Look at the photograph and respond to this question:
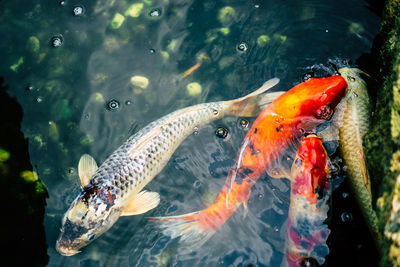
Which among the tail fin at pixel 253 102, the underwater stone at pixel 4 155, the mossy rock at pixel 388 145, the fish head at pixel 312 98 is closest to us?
the mossy rock at pixel 388 145

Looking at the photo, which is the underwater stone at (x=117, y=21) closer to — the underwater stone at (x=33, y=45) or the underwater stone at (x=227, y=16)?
the underwater stone at (x=33, y=45)

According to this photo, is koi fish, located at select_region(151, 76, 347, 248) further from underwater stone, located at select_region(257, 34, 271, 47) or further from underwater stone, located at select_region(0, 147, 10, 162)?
underwater stone, located at select_region(0, 147, 10, 162)

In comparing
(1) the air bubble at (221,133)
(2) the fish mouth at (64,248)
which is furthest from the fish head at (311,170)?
(2) the fish mouth at (64,248)

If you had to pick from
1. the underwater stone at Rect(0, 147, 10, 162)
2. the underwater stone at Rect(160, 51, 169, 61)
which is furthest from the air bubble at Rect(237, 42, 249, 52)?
the underwater stone at Rect(0, 147, 10, 162)

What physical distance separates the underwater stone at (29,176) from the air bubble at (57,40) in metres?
1.82

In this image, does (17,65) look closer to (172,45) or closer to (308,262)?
(172,45)

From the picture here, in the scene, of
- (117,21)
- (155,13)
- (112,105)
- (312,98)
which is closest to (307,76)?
(312,98)

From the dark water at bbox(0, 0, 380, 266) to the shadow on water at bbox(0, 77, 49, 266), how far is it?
0.33 ft

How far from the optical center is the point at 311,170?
11.3ft

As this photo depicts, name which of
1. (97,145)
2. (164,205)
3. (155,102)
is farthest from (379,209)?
(97,145)

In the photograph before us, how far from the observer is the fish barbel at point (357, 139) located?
10.9 ft

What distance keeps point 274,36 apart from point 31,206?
3.72m

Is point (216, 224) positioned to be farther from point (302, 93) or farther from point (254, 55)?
point (254, 55)

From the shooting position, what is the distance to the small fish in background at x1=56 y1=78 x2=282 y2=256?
11.2ft
